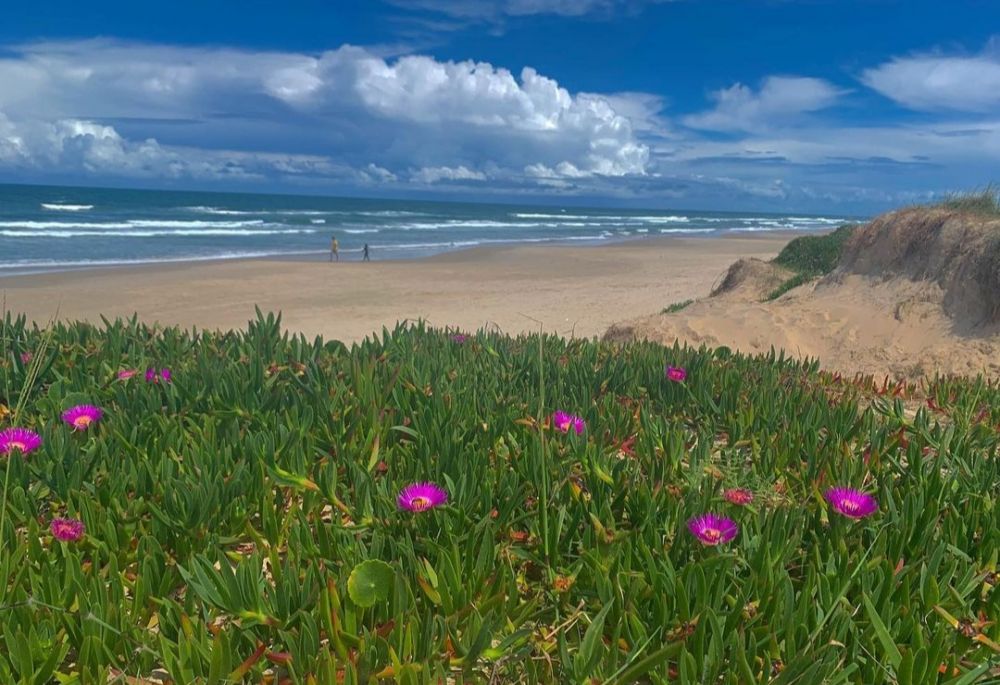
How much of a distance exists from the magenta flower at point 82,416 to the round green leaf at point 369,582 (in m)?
1.37

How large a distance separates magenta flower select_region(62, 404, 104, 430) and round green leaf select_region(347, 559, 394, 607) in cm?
137

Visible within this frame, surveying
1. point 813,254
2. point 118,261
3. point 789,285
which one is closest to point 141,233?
point 118,261

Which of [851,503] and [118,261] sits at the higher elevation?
[851,503]

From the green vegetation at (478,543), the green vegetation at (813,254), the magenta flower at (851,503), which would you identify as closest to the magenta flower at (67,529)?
the green vegetation at (478,543)

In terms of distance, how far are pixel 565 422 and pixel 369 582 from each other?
106 cm

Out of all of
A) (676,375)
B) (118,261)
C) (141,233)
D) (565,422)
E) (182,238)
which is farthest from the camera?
(141,233)

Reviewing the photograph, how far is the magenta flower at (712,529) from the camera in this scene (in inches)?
73.5

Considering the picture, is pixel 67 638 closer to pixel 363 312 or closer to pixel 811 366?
pixel 811 366

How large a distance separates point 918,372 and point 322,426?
590 cm

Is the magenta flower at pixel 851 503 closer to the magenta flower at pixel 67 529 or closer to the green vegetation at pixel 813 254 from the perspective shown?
the magenta flower at pixel 67 529

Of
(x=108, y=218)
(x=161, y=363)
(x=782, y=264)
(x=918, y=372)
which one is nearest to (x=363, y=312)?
(x=782, y=264)

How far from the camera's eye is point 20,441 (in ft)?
7.79

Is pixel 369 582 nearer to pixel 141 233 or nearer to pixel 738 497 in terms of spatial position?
pixel 738 497

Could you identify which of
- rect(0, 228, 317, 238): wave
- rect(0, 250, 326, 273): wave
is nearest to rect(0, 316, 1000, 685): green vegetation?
rect(0, 250, 326, 273): wave
